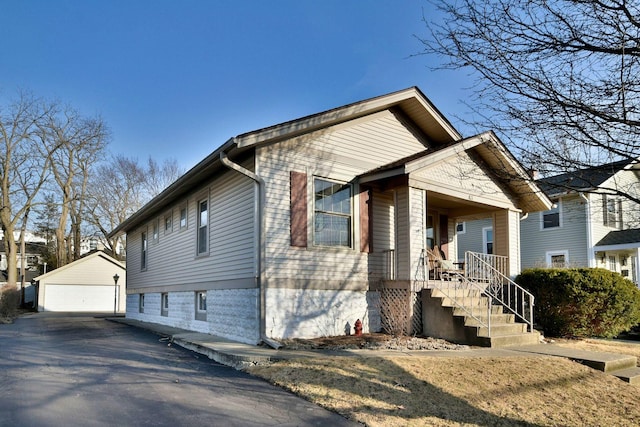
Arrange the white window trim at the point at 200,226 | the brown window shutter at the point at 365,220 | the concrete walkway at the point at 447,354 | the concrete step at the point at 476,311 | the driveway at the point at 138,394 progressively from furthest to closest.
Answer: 1. the white window trim at the point at 200,226
2. the brown window shutter at the point at 365,220
3. the concrete step at the point at 476,311
4. the concrete walkway at the point at 447,354
5. the driveway at the point at 138,394

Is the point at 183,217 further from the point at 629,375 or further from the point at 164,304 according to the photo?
the point at 629,375

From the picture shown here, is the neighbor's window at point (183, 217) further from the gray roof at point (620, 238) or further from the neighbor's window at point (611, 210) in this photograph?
the gray roof at point (620, 238)

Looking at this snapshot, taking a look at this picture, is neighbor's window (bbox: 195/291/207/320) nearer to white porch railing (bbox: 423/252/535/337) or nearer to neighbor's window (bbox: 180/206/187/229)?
neighbor's window (bbox: 180/206/187/229)

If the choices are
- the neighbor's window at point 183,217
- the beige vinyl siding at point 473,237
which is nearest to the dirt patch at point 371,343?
the neighbor's window at point 183,217

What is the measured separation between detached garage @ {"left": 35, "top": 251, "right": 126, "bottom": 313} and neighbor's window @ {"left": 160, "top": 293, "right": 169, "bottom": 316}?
20248 millimetres

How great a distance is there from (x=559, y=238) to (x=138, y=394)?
19.0 m

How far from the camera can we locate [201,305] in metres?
12.8

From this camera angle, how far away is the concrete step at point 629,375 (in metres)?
7.48

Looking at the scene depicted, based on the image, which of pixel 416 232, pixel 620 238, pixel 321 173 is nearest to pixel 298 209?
pixel 321 173

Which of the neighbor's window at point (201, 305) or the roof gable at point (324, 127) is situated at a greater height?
the roof gable at point (324, 127)

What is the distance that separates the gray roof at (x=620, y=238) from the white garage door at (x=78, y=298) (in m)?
31.8

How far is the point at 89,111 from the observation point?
39719 millimetres

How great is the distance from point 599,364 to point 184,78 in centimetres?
1461

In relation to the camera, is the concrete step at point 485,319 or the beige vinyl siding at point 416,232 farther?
the beige vinyl siding at point 416,232
